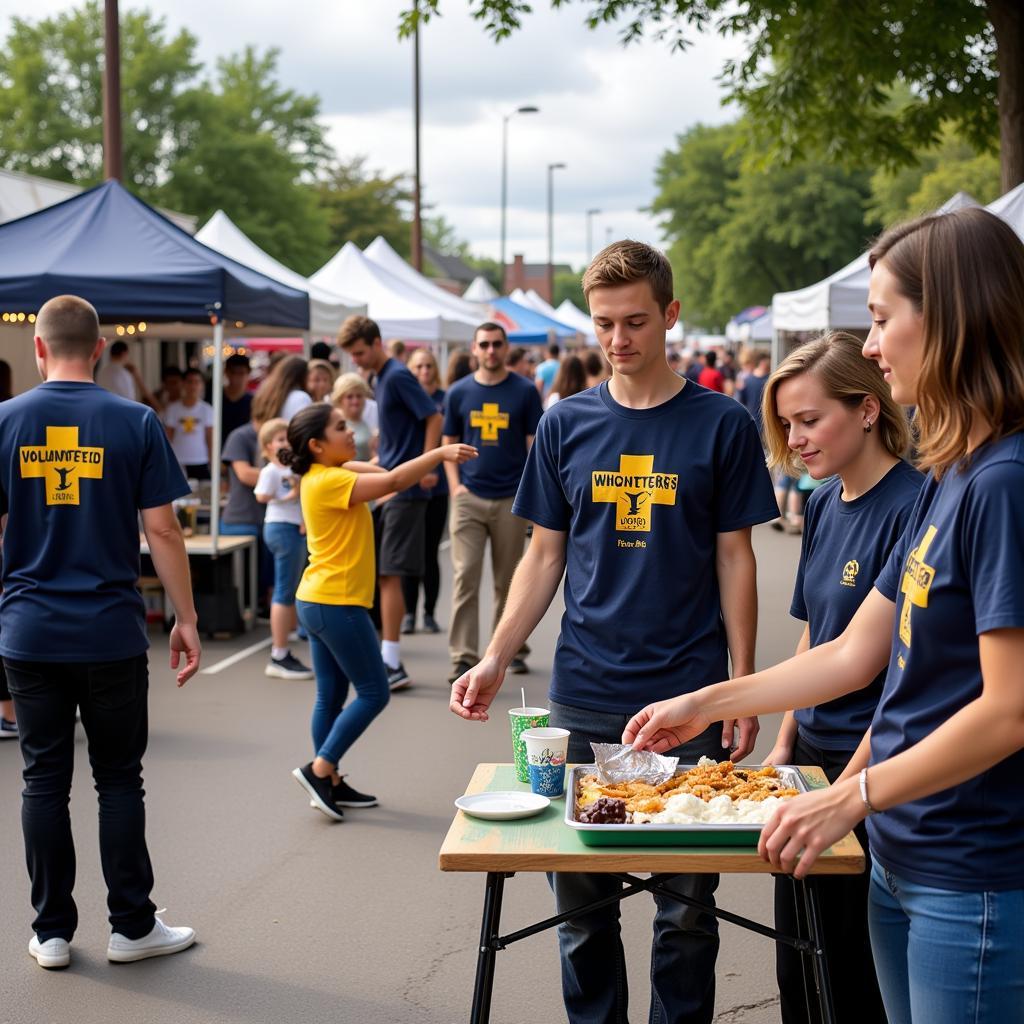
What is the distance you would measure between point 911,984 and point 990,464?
836mm

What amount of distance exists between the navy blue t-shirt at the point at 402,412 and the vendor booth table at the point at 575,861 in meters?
6.56

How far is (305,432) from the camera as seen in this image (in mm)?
6188

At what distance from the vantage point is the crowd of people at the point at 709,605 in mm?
2059

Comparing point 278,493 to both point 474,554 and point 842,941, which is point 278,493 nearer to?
point 474,554

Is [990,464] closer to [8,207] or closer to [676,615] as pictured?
[676,615]

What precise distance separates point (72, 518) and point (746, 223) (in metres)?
54.7

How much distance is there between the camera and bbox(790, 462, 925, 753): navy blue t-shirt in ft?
10.5

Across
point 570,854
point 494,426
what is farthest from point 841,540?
point 494,426

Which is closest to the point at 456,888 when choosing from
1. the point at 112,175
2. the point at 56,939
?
the point at 56,939

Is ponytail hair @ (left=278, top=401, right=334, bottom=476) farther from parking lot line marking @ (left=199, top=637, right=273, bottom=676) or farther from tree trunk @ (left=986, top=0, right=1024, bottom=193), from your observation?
tree trunk @ (left=986, top=0, right=1024, bottom=193)

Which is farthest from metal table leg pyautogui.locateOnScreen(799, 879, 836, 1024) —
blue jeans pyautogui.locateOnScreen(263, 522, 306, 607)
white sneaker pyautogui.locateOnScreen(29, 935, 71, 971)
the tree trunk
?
the tree trunk

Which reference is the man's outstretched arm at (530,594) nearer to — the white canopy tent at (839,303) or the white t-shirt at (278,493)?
the white t-shirt at (278,493)

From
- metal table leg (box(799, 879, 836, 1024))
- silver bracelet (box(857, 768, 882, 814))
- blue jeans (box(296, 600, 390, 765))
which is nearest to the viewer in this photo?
silver bracelet (box(857, 768, 882, 814))

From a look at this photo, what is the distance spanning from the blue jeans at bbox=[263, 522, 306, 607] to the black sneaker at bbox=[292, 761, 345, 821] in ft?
10.2
